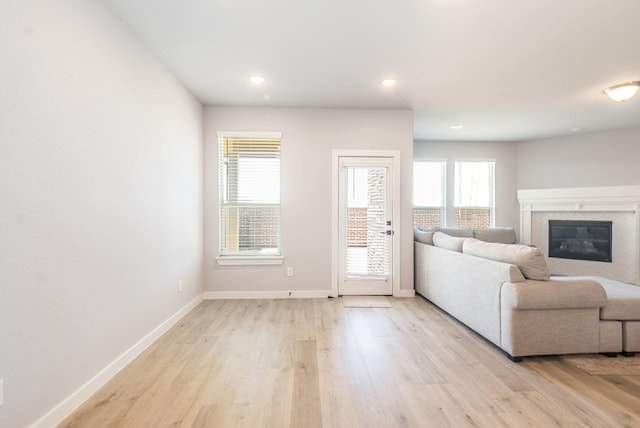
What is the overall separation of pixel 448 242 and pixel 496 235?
8.57 ft

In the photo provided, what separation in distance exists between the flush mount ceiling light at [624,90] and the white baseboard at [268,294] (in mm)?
4217

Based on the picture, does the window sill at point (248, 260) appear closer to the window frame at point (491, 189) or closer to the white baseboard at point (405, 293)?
the white baseboard at point (405, 293)

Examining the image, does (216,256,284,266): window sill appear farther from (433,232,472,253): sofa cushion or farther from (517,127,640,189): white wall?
(517,127,640,189): white wall

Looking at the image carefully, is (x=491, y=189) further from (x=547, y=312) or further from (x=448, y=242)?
(x=547, y=312)

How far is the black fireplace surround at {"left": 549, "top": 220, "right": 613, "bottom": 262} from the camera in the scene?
5.20m

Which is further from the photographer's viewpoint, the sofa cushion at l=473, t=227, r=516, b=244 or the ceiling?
the sofa cushion at l=473, t=227, r=516, b=244

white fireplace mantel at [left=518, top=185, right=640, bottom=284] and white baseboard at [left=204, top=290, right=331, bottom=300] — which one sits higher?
white fireplace mantel at [left=518, top=185, right=640, bottom=284]

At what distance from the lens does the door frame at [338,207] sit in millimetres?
4289

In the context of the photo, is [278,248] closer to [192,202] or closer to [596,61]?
[192,202]

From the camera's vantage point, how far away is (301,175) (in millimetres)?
4277

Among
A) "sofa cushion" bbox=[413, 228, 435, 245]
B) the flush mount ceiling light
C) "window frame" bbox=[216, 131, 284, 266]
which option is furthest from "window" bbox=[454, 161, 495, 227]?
"window frame" bbox=[216, 131, 284, 266]

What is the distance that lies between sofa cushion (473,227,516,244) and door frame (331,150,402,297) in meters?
2.18

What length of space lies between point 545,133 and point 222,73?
19.2 feet

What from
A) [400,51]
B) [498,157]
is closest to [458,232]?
[498,157]
